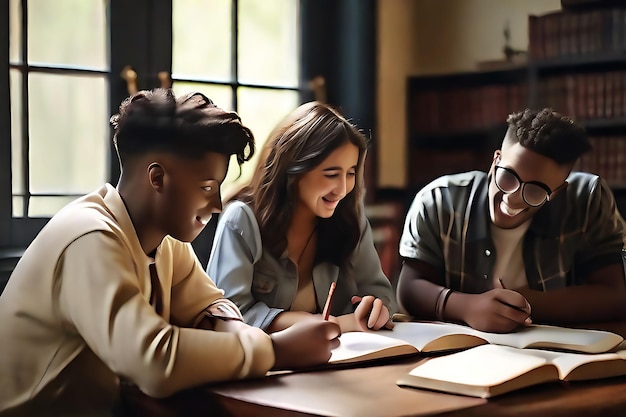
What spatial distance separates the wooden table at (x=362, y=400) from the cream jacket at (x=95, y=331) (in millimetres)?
33

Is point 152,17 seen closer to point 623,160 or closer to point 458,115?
point 458,115

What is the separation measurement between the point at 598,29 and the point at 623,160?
254mm

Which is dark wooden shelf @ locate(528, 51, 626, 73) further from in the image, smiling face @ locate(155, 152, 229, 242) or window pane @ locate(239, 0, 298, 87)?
smiling face @ locate(155, 152, 229, 242)

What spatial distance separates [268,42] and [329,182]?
31cm

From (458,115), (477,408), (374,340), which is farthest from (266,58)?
(477,408)

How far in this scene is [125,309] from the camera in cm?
92

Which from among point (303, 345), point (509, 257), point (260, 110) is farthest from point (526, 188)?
point (303, 345)

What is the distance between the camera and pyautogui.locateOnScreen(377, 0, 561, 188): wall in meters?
1.65

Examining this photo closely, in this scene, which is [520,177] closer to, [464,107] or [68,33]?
[464,107]

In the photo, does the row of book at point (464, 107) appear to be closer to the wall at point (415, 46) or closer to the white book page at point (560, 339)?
the wall at point (415, 46)

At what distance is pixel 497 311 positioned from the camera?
4.58ft

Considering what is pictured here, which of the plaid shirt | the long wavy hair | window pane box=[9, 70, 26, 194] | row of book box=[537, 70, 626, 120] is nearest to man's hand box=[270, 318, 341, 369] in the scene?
the long wavy hair

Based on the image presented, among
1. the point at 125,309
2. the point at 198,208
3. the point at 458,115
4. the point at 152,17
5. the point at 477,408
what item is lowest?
the point at 477,408

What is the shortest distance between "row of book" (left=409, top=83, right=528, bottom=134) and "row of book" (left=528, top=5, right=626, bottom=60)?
10 centimetres
